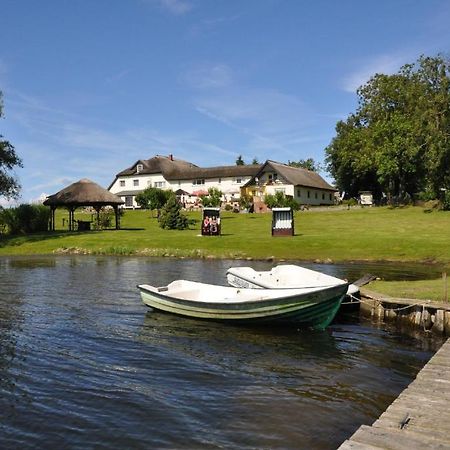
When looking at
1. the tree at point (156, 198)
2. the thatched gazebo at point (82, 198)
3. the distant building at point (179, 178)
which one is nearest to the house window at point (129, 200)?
the distant building at point (179, 178)

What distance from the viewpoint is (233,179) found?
96688 mm

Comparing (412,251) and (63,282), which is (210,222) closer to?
(412,251)

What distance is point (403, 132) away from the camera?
234 ft

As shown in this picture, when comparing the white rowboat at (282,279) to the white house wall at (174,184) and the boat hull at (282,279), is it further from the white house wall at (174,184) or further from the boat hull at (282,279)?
the white house wall at (174,184)

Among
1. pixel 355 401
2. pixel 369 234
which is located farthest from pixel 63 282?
pixel 369 234

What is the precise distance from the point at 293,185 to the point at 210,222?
38.2 m

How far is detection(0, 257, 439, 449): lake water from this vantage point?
898cm

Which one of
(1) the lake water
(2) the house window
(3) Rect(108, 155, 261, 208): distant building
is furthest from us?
(2) the house window

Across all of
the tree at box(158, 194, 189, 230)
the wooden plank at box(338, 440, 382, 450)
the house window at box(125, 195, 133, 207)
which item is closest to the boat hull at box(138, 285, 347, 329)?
the wooden plank at box(338, 440, 382, 450)

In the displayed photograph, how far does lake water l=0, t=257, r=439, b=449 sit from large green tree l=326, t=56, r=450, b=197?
5303 cm

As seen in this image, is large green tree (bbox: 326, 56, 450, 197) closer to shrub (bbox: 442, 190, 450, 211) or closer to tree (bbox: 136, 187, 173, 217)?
shrub (bbox: 442, 190, 450, 211)

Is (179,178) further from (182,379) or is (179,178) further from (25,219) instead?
(182,379)

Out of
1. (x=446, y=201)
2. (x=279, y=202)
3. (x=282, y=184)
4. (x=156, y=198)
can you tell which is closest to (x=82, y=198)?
(x=156, y=198)

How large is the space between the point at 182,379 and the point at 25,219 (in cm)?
5115
